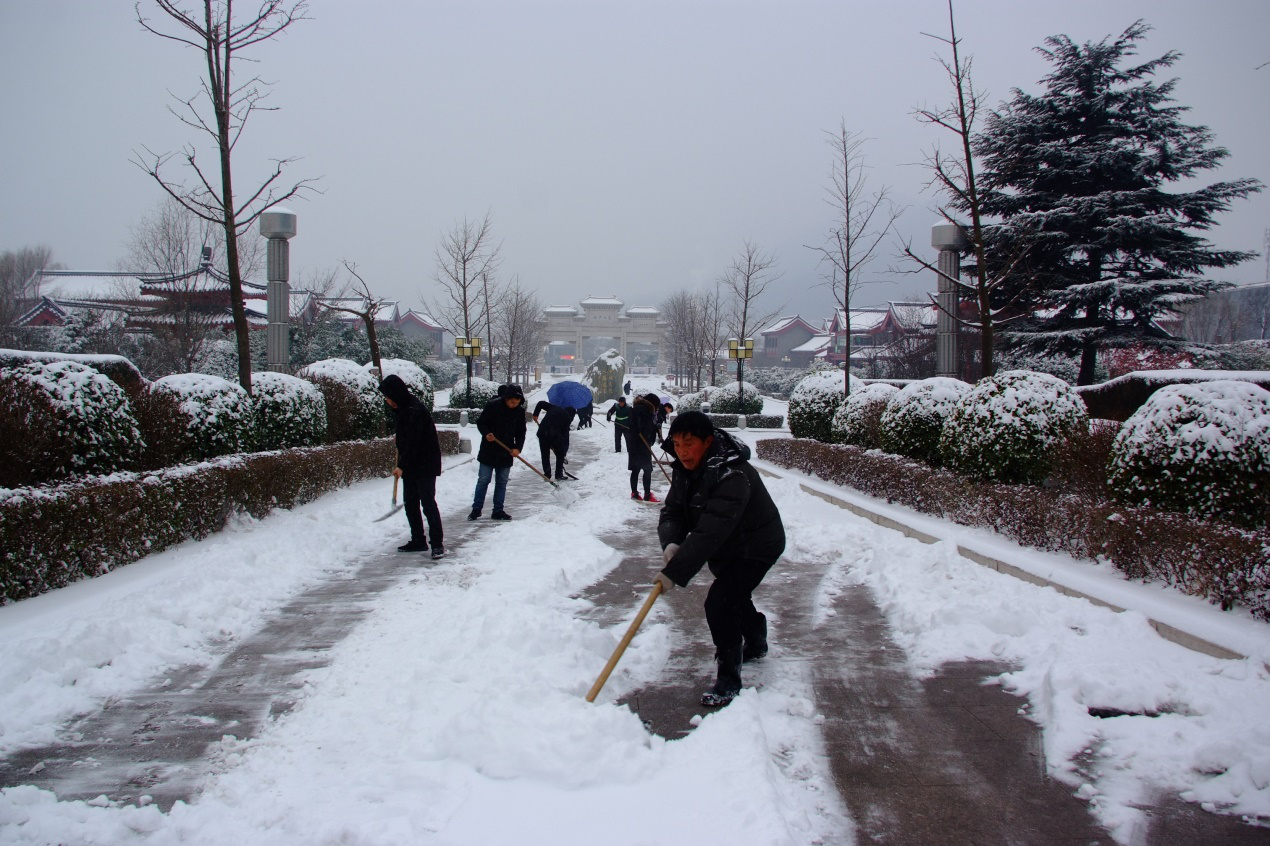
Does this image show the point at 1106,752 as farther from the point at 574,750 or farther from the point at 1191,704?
the point at 574,750

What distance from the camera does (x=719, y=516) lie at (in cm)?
387

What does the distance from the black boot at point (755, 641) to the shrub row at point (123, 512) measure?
477 centimetres

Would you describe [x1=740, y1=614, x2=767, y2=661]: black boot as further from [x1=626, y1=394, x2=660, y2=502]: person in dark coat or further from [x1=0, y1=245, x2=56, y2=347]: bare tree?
[x1=0, y1=245, x2=56, y2=347]: bare tree

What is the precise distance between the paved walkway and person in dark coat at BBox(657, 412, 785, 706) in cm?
33

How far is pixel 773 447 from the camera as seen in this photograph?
16.5m

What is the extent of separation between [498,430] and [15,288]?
4834 centimetres

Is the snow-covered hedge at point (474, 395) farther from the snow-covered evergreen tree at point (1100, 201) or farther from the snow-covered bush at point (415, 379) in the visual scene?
the snow-covered evergreen tree at point (1100, 201)

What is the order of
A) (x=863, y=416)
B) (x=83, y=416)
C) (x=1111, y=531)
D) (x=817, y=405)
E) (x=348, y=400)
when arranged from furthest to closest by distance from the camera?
(x=817, y=405)
(x=348, y=400)
(x=863, y=416)
(x=83, y=416)
(x=1111, y=531)

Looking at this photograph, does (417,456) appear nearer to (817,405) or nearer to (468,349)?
(817,405)

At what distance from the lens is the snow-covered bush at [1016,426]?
841cm

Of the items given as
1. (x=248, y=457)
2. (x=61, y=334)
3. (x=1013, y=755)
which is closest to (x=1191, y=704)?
(x=1013, y=755)

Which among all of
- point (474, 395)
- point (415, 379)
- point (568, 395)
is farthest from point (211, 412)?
point (474, 395)

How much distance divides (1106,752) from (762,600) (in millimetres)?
2928

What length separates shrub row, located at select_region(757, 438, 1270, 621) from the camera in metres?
4.80
